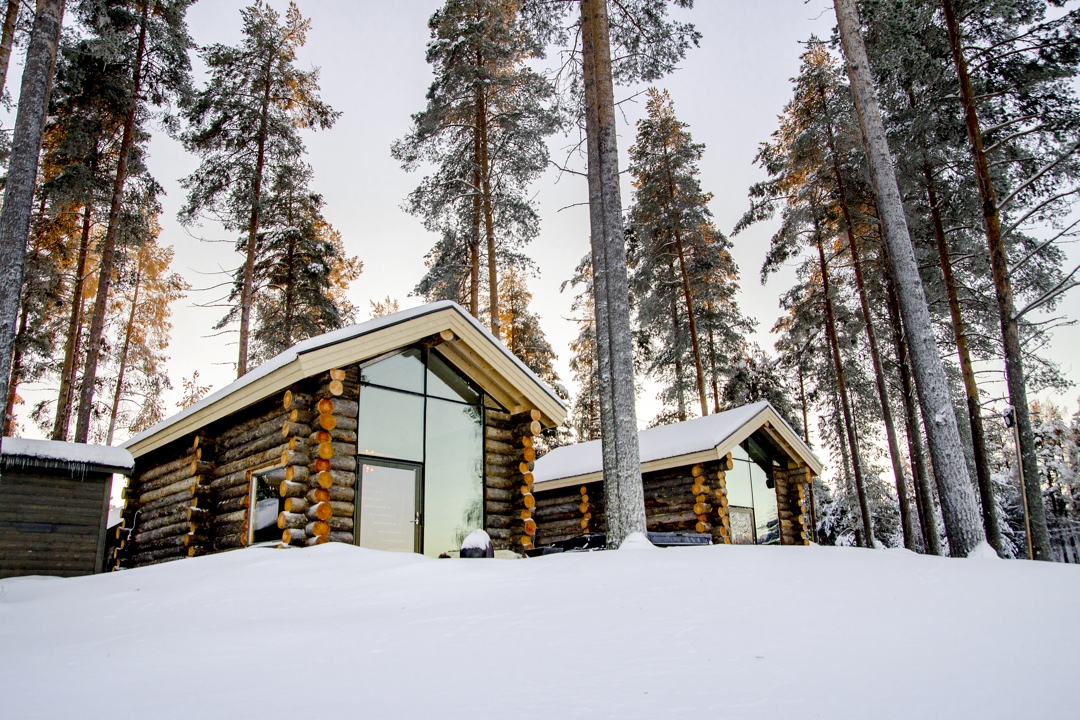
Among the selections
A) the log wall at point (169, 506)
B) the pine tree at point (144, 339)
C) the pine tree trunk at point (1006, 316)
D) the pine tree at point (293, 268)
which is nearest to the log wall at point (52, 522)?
the log wall at point (169, 506)

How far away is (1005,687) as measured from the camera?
283cm

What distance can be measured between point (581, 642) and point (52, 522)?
40.1 feet

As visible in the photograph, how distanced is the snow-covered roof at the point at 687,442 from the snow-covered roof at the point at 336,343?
10.7 ft

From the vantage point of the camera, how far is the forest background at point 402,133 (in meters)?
11.4

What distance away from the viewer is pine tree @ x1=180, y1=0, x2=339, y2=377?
54.8 ft

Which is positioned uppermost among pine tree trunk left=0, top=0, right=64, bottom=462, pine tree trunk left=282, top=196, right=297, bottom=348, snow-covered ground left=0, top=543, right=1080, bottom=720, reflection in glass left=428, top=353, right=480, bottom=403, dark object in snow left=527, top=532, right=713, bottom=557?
pine tree trunk left=282, top=196, right=297, bottom=348

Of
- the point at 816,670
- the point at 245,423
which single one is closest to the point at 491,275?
the point at 245,423

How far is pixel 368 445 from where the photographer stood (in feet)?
33.2

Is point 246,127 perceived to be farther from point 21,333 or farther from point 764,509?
point 764,509

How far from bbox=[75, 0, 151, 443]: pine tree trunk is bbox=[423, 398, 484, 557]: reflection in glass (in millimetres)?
8266

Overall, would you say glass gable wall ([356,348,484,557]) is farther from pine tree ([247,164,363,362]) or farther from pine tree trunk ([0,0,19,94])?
pine tree ([247,164,363,362])

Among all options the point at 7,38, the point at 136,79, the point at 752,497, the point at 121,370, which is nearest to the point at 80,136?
the point at 136,79

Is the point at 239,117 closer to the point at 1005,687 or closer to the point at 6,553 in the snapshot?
the point at 6,553

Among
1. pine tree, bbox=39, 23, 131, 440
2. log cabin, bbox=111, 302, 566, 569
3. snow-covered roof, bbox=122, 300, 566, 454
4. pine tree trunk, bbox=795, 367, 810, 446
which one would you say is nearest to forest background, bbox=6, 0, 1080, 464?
pine tree, bbox=39, 23, 131, 440
